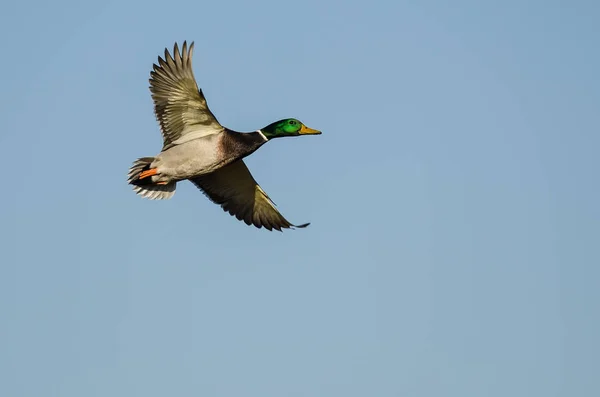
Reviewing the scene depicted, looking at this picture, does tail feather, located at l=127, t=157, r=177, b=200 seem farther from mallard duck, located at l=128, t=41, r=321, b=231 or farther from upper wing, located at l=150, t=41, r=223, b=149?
upper wing, located at l=150, t=41, r=223, b=149

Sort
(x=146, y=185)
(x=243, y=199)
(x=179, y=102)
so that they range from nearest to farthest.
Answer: (x=179, y=102) < (x=146, y=185) < (x=243, y=199)

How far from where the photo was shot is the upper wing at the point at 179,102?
19750 mm

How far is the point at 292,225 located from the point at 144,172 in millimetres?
3261

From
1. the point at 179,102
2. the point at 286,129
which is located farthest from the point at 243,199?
the point at 179,102

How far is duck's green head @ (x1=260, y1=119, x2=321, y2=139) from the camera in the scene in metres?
20.4

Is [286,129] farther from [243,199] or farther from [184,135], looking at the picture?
[243,199]

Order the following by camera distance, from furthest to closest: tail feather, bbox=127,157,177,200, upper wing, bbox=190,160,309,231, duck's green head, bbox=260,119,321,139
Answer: upper wing, bbox=190,160,309,231
duck's green head, bbox=260,119,321,139
tail feather, bbox=127,157,177,200

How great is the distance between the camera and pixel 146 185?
67.2 feet

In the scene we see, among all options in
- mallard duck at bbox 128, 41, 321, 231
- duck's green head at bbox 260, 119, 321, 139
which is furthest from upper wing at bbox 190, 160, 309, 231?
duck's green head at bbox 260, 119, 321, 139

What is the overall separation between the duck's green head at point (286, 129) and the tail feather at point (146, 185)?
6.16 ft

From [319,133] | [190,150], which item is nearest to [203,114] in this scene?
[190,150]

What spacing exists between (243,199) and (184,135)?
2.57 m

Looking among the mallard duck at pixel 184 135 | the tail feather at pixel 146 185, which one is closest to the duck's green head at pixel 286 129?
the mallard duck at pixel 184 135

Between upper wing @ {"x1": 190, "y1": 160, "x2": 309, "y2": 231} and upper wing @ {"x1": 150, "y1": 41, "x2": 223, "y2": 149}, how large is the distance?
191cm
